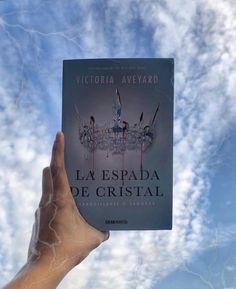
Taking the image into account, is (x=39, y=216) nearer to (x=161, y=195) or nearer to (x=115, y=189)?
(x=115, y=189)

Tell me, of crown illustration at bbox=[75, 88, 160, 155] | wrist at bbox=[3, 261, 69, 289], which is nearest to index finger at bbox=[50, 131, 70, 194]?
crown illustration at bbox=[75, 88, 160, 155]

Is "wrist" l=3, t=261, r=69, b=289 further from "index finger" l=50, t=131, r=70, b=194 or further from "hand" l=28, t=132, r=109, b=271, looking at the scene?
"index finger" l=50, t=131, r=70, b=194

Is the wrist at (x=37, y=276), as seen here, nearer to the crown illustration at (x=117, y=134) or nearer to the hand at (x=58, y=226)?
the hand at (x=58, y=226)

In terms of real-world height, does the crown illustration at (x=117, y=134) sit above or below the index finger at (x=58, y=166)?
above

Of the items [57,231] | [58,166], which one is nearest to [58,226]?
[57,231]

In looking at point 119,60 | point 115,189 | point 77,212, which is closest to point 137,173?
point 115,189

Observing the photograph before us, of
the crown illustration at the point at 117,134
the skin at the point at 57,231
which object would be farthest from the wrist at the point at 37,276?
the crown illustration at the point at 117,134
